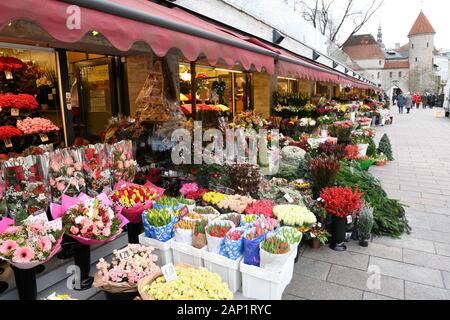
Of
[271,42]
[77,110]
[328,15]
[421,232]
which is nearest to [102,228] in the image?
[421,232]

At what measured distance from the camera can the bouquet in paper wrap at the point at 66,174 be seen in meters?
3.14

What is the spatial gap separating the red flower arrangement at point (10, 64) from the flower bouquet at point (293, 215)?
4792mm

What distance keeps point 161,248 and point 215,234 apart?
56 centimetres

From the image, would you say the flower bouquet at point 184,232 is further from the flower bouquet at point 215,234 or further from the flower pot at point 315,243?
the flower pot at point 315,243

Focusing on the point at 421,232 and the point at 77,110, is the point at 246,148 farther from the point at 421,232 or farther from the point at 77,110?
the point at 77,110

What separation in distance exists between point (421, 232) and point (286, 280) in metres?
2.88

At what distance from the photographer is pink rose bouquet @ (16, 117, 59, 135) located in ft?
16.9

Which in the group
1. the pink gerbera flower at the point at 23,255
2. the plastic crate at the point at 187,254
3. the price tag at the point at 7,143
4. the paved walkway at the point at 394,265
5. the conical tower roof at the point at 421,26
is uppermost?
the conical tower roof at the point at 421,26

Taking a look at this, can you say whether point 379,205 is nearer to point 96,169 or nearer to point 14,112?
point 96,169

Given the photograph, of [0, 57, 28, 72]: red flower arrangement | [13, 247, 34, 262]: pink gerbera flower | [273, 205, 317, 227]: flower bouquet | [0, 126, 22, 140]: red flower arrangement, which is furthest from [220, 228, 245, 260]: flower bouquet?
[0, 57, 28, 72]: red flower arrangement

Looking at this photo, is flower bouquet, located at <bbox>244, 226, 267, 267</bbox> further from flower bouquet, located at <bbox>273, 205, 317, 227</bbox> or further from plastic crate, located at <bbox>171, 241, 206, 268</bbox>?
flower bouquet, located at <bbox>273, 205, 317, 227</bbox>

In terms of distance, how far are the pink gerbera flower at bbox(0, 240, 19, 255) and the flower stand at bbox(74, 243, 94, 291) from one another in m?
0.59

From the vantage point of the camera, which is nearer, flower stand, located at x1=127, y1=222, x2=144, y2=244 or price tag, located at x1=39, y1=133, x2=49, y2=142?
flower stand, located at x1=127, y1=222, x2=144, y2=244

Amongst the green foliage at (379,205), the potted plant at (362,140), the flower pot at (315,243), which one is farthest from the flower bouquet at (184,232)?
the potted plant at (362,140)
